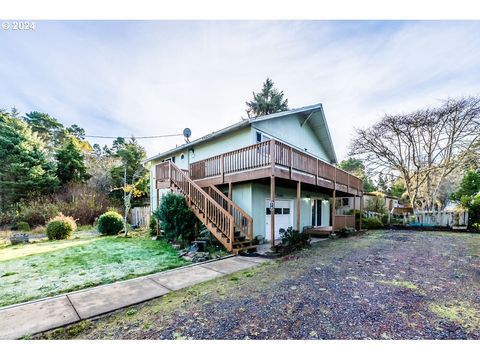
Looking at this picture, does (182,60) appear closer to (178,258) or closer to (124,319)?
(124,319)

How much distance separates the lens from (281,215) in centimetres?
1057

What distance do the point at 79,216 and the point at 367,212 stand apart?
22058 millimetres

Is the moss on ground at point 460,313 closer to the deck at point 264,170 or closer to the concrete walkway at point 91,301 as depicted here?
the concrete walkway at point 91,301

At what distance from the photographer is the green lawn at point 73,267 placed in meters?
4.28

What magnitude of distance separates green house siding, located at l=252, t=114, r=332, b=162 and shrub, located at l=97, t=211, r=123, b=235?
9457mm

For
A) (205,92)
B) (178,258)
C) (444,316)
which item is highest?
(205,92)

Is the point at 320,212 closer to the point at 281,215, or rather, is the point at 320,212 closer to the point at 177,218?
the point at 281,215

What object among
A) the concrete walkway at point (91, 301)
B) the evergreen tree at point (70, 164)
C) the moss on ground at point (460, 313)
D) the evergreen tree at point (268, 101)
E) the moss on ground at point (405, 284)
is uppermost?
the evergreen tree at point (268, 101)

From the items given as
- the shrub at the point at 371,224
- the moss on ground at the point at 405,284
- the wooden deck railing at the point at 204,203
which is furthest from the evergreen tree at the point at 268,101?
the moss on ground at the point at 405,284

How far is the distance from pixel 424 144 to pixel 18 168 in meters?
30.5

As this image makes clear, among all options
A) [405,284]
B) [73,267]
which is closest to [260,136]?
[405,284]

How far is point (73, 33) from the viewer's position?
3.90m

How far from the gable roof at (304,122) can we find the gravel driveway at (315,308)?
242 inches

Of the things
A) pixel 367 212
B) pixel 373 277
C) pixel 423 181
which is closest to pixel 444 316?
pixel 373 277
